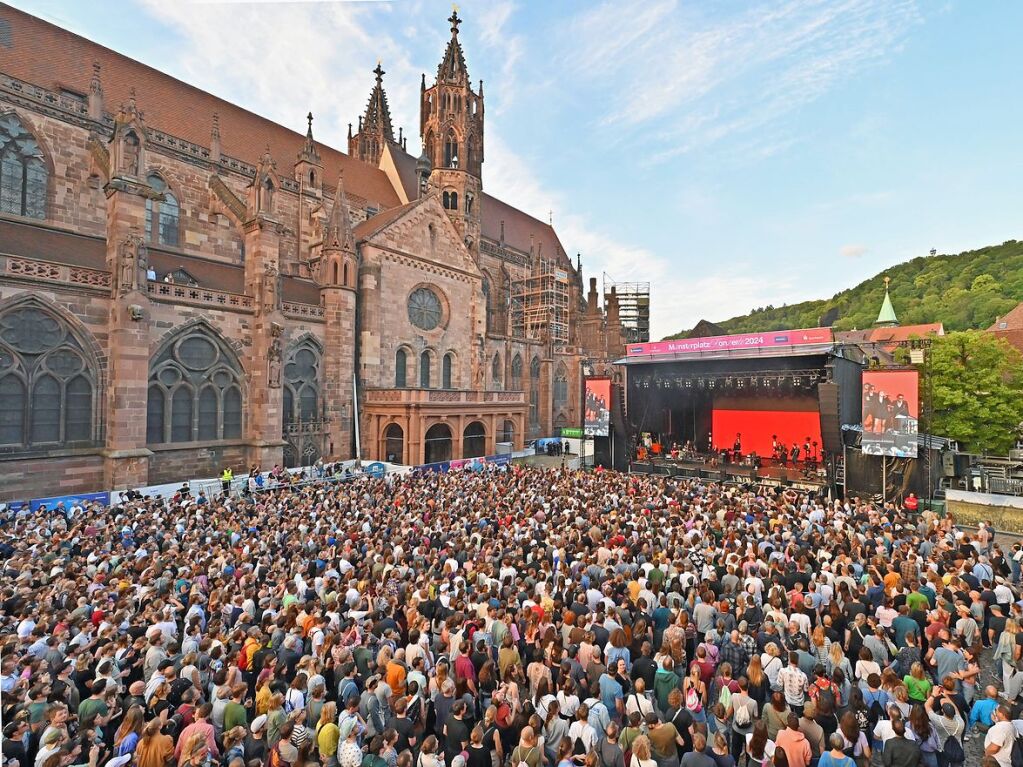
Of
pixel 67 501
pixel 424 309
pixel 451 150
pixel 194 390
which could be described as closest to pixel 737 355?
pixel 424 309

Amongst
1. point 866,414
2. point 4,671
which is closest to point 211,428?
point 4,671

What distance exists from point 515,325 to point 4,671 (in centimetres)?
4024

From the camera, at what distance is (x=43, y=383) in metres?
16.8

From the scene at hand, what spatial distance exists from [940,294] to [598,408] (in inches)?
2762

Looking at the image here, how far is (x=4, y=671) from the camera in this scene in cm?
545

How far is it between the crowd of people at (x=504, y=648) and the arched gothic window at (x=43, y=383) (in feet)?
21.5

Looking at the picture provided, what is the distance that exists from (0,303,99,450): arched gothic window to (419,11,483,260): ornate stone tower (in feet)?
78.8

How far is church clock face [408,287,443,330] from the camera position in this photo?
30.4 meters

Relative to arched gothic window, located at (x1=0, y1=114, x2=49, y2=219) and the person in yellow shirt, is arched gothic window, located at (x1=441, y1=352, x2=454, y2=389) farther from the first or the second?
the person in yellow shirt

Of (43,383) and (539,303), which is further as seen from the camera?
(539,303)

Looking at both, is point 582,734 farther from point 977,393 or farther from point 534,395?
point 534,395

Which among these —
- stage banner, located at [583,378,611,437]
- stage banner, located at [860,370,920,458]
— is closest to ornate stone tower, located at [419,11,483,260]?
A: stage banner, located at [583,378,611,437]

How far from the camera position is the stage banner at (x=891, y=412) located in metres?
17.6

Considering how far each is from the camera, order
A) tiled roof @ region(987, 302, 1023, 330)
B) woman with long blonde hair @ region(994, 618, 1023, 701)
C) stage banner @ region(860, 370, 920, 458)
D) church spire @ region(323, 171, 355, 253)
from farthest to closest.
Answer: tiled roof @ region(987, 302, 1023, 330)
church spire @ region(323, 171, 355, 253)
stage banner @ region(860, 370, 920, 458)
woman with long blonde hair @ region(994, 618, 1023, 701)
